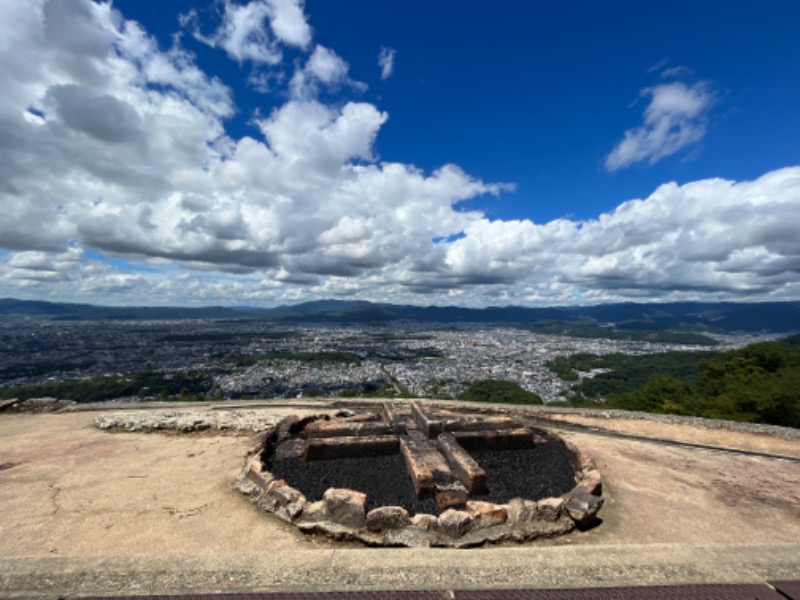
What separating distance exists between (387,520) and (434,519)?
0.70m

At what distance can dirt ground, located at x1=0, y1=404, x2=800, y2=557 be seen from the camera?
17.9 ft

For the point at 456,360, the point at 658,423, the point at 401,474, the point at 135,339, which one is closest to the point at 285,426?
the point at 401,474

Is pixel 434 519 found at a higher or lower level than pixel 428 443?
higher

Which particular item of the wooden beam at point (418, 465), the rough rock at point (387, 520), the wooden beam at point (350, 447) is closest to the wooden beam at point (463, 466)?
the wooden beam at point (418, 465)

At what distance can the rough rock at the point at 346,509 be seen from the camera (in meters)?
5.57

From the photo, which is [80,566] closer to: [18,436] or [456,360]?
[18,436]

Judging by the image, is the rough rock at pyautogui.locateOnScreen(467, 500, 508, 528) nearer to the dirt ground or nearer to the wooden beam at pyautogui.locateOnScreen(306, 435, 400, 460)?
the dirt ground

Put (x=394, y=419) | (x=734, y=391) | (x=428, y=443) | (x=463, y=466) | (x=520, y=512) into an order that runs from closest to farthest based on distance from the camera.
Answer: (x=520, y=512)
(x=463, y=466)
(x=428, y=443)
(x=394, y=419)
(x=734, y=391)

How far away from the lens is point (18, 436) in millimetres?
10141

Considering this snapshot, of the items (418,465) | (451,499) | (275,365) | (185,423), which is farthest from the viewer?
(275,365)

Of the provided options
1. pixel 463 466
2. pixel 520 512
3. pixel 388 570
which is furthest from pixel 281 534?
pixel 520 512

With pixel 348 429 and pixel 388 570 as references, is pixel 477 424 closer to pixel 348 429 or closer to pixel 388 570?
pixel 348 429

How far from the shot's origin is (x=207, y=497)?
22.3ft

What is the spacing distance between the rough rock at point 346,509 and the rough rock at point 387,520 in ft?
0.56
